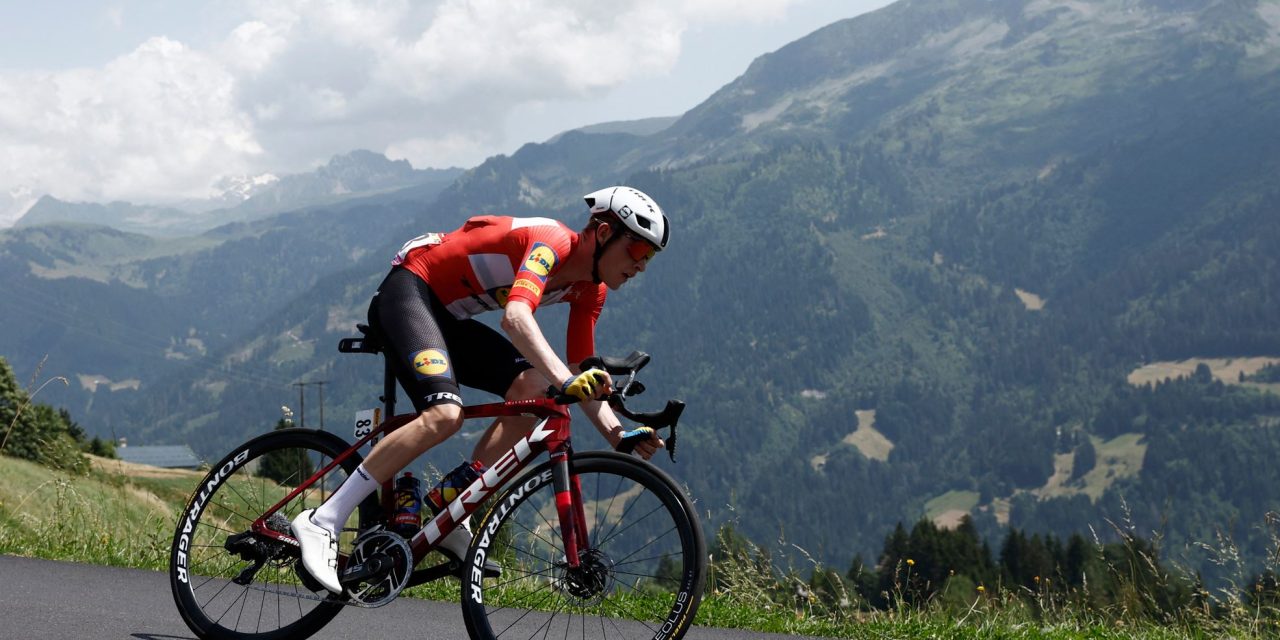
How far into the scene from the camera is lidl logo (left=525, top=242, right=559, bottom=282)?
5539mm

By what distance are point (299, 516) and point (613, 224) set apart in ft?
6.96

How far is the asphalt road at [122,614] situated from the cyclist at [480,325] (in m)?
1.25

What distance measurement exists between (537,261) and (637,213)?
1.74 feet

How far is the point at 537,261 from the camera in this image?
5.56m

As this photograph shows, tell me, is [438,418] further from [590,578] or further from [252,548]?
[252,548]

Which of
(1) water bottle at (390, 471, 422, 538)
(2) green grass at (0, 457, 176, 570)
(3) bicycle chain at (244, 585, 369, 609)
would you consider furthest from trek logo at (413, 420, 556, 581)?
(2) green grass at (0, 457, 176, 570)

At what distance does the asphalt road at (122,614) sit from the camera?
645cm

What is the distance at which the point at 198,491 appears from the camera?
651 centimetres

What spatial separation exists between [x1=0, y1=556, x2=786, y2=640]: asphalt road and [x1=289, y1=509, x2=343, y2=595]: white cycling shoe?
819mm

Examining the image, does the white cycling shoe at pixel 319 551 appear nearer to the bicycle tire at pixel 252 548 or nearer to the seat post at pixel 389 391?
the bicycle tire at pixel 252 548

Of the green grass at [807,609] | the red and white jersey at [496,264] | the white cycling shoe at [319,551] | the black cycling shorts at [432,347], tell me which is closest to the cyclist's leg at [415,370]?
the black cycling shorts at [432,347]

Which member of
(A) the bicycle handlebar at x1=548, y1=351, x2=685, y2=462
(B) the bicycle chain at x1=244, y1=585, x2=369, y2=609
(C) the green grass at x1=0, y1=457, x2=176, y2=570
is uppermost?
(A) the bicycle handlebar at x1=548, y1=351, x2=685, y2=462

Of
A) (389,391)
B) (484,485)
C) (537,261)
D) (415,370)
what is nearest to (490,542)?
(484,485)

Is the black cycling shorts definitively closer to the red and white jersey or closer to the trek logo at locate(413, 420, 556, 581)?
the red and white jersey
